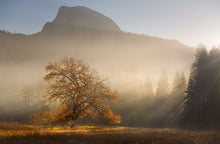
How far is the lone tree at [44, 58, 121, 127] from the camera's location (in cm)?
2117

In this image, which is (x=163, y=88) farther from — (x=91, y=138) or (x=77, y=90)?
(x=91, y=138)

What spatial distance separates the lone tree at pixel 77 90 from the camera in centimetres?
2117

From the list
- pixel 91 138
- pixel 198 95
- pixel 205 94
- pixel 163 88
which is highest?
pixel 163 88

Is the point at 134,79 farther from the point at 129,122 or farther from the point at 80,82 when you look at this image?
the point at 80,82

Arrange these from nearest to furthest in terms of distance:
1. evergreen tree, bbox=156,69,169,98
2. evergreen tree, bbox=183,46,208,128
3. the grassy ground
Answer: the grassy ground → evergreen tree, bbox=183,46,208,128 → evergreen tree, bbox=156,69,169,98

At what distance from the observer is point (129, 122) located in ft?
216

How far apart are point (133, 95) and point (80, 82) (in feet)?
177

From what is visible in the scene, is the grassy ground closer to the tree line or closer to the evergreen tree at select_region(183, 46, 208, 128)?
the tree line

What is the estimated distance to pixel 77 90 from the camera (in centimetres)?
2127

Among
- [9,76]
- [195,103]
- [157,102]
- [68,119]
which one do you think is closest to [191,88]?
[195,103]

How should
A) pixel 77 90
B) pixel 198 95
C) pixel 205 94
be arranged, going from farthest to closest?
pixel 198 95
pixel 205 94
pixel 77 90

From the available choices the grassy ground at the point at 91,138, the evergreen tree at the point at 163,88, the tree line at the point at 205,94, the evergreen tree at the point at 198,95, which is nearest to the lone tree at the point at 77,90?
the grassy ground at the point at 91,138

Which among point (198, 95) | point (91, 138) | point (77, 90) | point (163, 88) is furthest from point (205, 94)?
point (91, 138)

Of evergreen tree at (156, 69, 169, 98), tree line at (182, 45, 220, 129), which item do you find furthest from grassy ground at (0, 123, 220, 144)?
evergreen tree at (156, 69, 169, 98)
